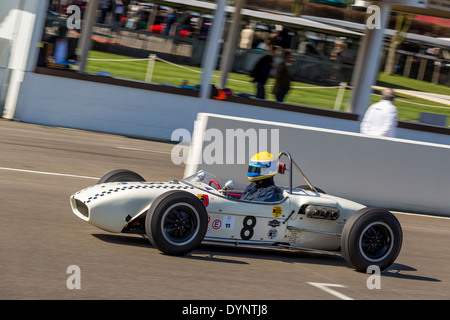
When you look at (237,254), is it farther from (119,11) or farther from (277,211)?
(119,11)

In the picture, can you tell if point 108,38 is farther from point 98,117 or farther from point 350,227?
point 350,227

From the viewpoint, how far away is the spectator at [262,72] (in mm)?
17672

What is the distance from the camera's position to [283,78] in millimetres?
17844

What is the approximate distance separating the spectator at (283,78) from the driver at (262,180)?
10.3m

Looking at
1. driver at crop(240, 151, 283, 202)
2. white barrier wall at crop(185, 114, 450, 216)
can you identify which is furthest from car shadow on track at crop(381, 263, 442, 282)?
white barrier wall at crop(185, 114, 450, 216)

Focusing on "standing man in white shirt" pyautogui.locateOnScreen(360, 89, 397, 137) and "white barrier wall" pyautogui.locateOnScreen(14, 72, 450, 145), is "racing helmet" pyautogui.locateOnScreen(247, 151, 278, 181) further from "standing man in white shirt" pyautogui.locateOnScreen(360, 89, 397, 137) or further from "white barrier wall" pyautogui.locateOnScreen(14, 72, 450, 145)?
"white barrier wall" pyautogui.locateOnScreen(14, 72, 450, 145)

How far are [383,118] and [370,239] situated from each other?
5.03 meters

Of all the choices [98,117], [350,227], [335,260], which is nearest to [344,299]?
[350,227]

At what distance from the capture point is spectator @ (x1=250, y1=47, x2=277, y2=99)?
696 inches

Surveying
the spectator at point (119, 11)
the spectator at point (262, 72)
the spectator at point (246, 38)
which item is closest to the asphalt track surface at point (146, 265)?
the spectator at point (119, 11)

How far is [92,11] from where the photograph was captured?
17.0 metres

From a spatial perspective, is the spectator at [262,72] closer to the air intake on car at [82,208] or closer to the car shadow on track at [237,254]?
the car shadow on track at [237,254]

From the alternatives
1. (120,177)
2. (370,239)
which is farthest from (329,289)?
(120,177)

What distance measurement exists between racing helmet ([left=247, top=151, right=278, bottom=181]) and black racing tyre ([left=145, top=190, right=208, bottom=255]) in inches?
38.6
